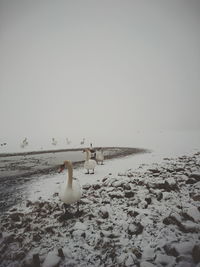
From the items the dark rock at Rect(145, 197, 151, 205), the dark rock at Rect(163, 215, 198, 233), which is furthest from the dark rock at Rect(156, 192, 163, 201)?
the dark rock at Rect(163, 215, 198, 233)

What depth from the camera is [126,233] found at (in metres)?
4.07

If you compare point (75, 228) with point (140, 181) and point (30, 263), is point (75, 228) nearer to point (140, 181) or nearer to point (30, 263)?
point (30, 263)

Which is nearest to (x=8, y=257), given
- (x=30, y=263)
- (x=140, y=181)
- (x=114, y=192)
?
(x=30, y=263)

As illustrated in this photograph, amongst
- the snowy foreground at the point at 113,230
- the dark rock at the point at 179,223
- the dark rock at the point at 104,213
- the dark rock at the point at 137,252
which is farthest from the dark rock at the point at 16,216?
the dark rock at the point at 179,223

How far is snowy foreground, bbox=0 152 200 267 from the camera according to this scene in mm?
3361

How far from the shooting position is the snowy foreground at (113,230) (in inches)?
132

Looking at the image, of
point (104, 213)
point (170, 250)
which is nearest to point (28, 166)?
point (104, 213)

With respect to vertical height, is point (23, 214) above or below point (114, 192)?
below

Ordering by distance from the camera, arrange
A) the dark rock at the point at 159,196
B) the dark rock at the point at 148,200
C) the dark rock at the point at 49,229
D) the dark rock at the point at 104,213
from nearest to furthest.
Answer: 1. the dark rock at the point at 49,229
2. the dark rock at the point at 104,213
3. the dark rock at the point at 148,200
4. the dark rock at the point at 159,196

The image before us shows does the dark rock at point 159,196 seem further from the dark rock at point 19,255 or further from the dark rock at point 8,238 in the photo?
the dark rock at point 8,238

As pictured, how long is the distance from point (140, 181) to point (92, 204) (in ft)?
7.93

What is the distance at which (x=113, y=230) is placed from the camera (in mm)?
4219

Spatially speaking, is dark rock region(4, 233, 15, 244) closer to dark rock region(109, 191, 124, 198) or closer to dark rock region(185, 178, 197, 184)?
dark rock region(109, 191, 124, 198)

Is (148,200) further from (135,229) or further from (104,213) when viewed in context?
(104,213)
